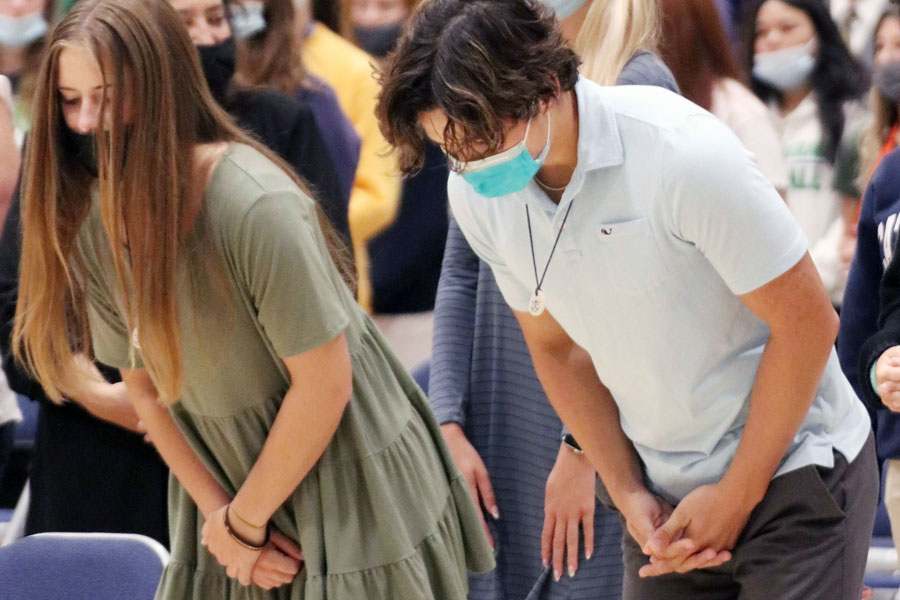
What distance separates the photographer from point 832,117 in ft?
11.7

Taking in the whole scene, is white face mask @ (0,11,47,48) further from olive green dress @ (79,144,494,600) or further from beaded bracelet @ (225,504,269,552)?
beaded bracelet @ (225,504,269,552)

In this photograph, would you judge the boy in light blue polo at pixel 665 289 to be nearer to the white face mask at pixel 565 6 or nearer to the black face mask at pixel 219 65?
the white face mask at pixel 565 6

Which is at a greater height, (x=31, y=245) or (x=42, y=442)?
(x=31, y=245)

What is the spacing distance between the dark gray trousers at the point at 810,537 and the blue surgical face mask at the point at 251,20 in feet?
6.65

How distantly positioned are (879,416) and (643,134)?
1.19 m

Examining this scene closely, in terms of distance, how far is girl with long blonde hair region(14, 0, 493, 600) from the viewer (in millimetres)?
1626

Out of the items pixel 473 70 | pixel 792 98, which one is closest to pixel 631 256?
pixel 473 70

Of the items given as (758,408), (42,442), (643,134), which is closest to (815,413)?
(758,408)

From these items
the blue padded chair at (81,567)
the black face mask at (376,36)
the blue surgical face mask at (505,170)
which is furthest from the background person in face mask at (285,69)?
the blue surgical face mask at (505,170)

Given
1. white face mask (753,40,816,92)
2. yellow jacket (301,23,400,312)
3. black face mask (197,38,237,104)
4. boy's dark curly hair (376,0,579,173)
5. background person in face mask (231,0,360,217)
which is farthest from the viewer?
white face mask (753,40,816,92)

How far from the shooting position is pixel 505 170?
4.68 ft

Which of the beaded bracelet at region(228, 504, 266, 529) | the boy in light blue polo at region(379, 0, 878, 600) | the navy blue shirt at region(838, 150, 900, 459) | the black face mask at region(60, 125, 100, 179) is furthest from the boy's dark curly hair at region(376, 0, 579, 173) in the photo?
the navy blue shirt at region(838, 150, 900, 459)

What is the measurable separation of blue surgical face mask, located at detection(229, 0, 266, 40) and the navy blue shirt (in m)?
1.62

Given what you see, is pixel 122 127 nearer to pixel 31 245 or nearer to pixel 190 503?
pixel 31 245
